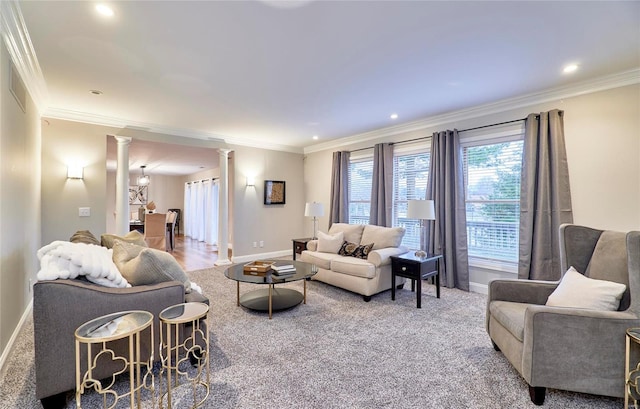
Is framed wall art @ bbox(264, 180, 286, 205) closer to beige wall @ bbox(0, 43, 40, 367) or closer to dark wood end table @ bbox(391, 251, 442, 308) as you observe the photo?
dark wood end table @ bbox(391, 251, 442, 308)

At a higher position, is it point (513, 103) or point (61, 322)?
point (513, 103)

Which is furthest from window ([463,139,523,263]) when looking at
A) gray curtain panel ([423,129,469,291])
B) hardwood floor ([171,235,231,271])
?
hardwood floor ([171,235,231,271])

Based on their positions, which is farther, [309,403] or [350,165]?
[350,165]

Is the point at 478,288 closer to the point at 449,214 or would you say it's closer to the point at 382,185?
the point at 449,214

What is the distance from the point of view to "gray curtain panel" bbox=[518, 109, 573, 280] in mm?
3309

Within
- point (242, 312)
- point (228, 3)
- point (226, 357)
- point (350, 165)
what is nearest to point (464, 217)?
point (350, 165)

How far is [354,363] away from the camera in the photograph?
2.22 m

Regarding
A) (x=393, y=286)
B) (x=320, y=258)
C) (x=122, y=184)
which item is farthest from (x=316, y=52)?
(x=122, y=184)

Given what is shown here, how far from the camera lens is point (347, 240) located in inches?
178

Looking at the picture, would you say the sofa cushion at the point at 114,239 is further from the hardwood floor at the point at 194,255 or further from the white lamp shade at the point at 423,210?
the white lamp shade at the point at 423,210

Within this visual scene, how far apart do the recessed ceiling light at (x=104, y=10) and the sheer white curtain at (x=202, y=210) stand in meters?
6.67

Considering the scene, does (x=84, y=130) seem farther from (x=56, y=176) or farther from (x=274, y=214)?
(x=274, y=214)

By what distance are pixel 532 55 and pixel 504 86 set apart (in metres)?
0.72

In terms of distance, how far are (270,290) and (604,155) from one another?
3778mm
